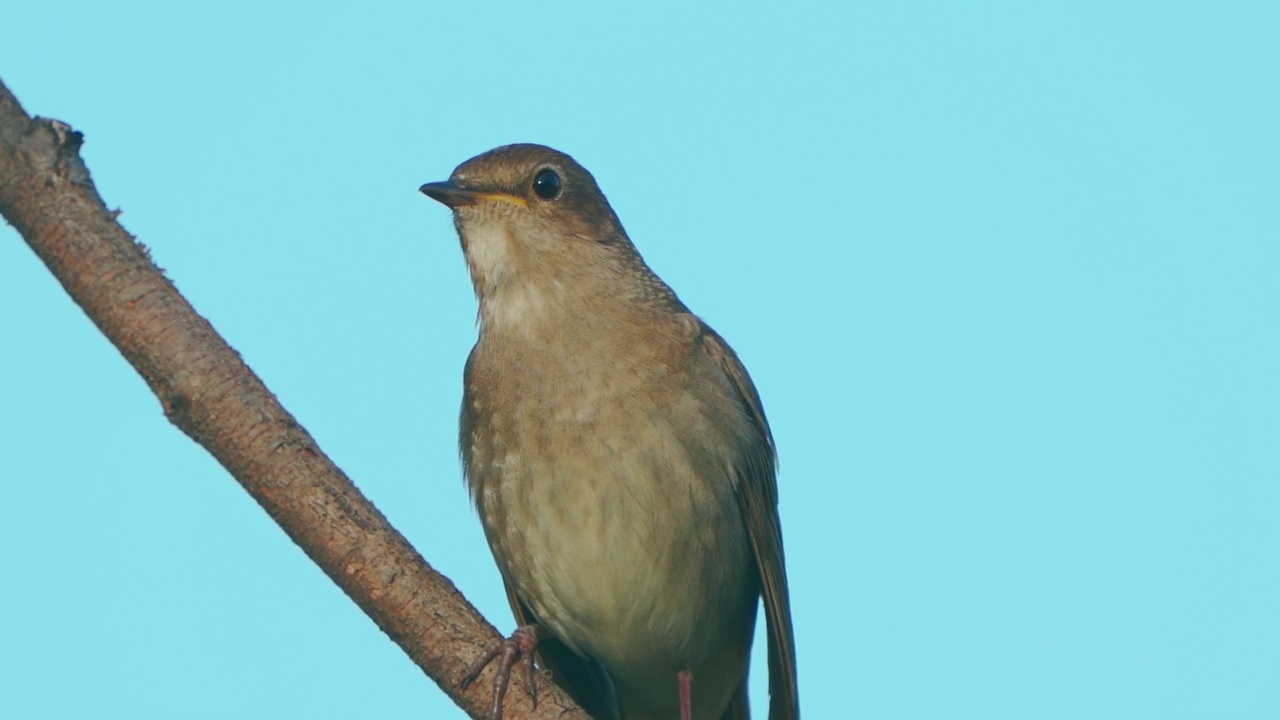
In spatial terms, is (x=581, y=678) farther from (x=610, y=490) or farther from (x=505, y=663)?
(x=505, y=663)

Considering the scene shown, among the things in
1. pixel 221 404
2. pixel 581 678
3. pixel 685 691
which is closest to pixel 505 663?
pixel 221 404

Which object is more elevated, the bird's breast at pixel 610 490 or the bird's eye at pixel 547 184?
the bird's eye at pixel 547 184

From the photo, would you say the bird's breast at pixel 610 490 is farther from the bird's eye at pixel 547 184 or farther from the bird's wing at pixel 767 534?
the bird's eye at pixel 547 184

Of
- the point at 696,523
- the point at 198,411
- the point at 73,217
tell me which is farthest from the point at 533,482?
the point at 73,217

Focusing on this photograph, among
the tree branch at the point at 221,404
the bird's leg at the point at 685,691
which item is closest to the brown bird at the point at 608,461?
the bird's leg at the point at 685,691

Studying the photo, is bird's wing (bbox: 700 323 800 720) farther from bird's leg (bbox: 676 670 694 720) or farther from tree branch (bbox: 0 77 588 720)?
tree branch (bbox: 0 77 588 720)

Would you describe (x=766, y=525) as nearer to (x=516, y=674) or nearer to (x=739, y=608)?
(x=739, y=608)
